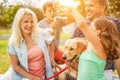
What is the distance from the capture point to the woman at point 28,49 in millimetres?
2250

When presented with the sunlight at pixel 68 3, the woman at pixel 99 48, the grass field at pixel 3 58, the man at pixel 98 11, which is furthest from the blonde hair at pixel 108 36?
the grass field at pixel 3 58

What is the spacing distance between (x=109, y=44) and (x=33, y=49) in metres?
0.51

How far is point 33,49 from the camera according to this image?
7.46ft

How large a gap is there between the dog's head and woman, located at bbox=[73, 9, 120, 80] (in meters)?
0.19

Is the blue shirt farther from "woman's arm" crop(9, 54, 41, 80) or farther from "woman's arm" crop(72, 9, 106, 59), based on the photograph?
"woman's arm" crop(72, 9, 106, 59)

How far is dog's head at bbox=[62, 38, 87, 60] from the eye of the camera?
2.20 meters

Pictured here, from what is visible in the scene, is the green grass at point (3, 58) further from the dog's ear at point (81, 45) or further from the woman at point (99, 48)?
the woman at point (99, 48)

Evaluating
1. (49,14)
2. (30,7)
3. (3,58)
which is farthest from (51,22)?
(3,58)

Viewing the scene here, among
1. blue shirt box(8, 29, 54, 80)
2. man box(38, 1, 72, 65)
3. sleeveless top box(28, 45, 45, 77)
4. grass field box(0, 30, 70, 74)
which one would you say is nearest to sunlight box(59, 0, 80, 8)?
man box(38, 1, 72, 65)

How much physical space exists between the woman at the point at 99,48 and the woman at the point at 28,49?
349 mm

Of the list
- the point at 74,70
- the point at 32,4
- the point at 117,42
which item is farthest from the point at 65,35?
the point at 117,42

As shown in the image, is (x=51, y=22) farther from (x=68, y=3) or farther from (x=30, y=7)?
(x=30, y=7)

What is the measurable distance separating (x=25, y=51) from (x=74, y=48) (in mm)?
270

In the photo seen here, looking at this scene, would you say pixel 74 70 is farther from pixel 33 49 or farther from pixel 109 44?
pixel 109 44
